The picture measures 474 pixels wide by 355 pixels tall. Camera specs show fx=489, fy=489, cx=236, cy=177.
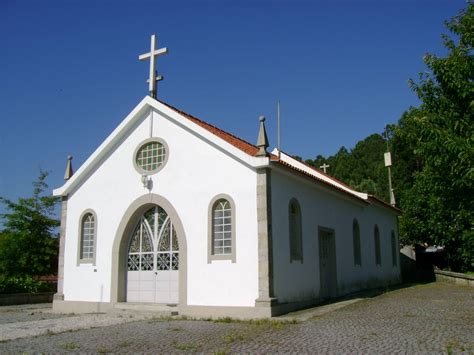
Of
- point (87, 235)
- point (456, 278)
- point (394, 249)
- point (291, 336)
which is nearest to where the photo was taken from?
point (291, 336)

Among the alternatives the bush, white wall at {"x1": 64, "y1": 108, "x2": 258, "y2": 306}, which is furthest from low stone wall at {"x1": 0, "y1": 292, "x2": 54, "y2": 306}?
white wall at {"x1": 64, "y1": 108, "x2": 258, "y2": 306}

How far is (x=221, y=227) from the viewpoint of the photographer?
13297 millimetres

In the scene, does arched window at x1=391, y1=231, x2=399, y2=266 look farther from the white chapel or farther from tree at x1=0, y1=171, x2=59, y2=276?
tree at x1=0, y1=171, x2=59, y2=276

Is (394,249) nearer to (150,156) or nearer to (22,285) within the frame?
(150,156)

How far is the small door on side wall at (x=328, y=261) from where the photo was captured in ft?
53.2

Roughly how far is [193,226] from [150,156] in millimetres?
2875

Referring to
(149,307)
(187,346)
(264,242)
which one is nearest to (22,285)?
(149,307)

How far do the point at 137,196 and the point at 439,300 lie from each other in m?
10.3

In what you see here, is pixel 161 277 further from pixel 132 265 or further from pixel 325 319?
pixel 325 319

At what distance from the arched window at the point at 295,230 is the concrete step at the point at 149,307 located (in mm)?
3732

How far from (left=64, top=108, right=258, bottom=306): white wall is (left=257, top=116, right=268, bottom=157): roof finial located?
58cm

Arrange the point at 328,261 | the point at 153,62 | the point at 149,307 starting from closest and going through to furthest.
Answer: the point at 149,307 → the point at 153,62 → the point at 328,261

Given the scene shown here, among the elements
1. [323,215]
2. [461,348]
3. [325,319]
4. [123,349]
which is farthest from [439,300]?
[123,349]

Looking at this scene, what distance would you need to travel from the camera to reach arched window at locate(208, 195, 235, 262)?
513 inches
